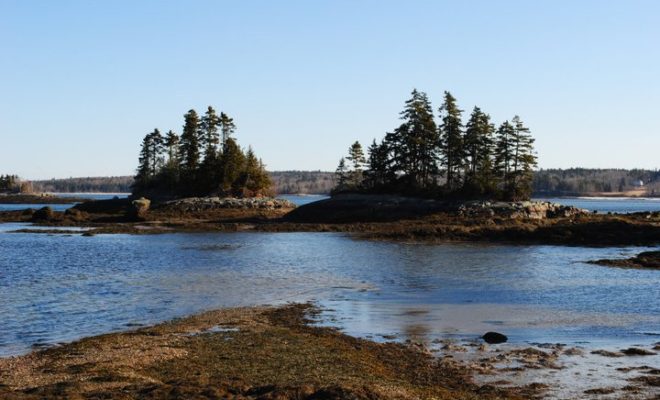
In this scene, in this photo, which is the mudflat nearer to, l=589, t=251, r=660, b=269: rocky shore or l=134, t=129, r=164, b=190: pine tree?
l=589, t=251, r=660, b=269: rocky shore

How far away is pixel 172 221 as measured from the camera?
271ft

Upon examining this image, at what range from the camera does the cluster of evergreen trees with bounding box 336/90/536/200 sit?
83.6 metres

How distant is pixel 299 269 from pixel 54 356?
80.5 feet

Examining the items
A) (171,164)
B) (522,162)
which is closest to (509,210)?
(522,162)

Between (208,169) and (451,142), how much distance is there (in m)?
38.9

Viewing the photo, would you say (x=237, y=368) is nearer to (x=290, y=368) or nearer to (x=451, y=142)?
(x=290, y=368)

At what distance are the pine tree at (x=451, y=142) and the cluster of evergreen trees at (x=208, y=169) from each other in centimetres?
3000

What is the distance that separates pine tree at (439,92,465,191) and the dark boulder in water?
68.2m

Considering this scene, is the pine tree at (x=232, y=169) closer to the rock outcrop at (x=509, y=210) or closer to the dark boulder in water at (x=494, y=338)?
the rock outcrop at (x=509, y=210)

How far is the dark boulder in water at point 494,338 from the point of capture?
811 inches

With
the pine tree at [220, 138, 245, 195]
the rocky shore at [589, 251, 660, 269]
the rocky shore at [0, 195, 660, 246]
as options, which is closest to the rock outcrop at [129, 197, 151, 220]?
the rocky shore at [0, 195, 660, 246]

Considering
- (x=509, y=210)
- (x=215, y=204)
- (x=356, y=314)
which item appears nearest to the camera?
(x=356, y=314)

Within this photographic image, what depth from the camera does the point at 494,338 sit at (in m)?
20.7

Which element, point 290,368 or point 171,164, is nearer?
point 290,368
